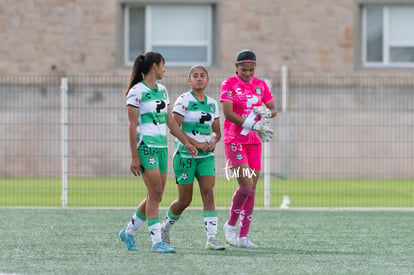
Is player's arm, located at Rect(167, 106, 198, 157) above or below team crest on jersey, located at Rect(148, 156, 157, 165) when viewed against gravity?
above

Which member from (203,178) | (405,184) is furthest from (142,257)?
(405,184)

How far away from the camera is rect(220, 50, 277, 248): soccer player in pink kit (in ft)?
36.2

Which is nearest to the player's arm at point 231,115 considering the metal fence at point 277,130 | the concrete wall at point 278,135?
the concrete wall at point 278,135

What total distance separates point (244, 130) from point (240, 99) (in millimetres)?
340

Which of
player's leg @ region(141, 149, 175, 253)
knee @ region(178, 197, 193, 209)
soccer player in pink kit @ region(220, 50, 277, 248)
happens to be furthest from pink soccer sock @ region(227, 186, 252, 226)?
player's leg @ region(141, 149, 175, 253)

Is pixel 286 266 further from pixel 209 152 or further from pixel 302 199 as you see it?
pixel 302 199

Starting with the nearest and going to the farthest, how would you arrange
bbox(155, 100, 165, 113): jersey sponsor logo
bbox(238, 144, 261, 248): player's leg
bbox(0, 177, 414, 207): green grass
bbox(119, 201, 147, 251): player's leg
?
bbox(155, 100, 165, 113): jersey sponsor logo → bbox(119, 201, 147, 251): player's leg → bbox(238, 144, 261, 248): player's leg → bbox(0, 177, 414, 207): green grass

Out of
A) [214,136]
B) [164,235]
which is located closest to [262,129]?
[214,136]

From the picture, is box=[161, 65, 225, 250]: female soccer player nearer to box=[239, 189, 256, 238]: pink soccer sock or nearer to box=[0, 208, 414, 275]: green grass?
box=[0, 208, 414, 275]: green grass

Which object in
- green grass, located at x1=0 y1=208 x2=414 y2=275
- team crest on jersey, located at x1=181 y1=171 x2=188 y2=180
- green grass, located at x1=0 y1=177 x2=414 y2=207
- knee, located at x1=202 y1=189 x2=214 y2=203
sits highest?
team crest on jersey, located at x1=181 y1=171 x2=188 y2=180

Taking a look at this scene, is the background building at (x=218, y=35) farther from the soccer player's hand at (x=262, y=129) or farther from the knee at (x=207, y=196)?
the knee at (x=207, y=196)

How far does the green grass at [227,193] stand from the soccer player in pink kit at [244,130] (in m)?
5.83

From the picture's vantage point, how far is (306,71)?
25250 mm

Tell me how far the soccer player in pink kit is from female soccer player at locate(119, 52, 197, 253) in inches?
33.1
